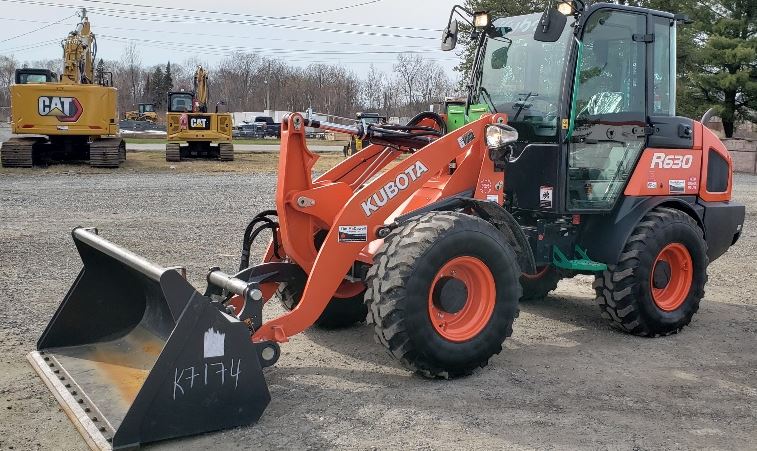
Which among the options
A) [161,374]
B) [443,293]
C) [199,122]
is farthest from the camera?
[199,122]

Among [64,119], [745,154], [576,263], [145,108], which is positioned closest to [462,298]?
[576,263]

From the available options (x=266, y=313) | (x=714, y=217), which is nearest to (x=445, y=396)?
(x=266, y=313)

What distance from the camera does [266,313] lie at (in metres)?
7.10

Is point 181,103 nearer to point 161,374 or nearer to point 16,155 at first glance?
point 16,155

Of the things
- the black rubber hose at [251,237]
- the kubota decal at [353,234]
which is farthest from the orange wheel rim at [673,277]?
the black rubber hose at [251,237]

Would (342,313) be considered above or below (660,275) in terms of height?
below

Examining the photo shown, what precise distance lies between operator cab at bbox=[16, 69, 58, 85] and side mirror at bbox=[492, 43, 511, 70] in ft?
72.1

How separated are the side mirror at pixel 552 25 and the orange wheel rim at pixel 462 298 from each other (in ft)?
5.83

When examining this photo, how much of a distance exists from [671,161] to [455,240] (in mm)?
2742

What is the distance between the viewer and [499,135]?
18.6 feet

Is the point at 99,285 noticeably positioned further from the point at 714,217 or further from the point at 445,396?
the point at 714,217

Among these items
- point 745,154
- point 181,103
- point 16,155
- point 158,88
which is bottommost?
point 16,155

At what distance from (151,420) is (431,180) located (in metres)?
2.82

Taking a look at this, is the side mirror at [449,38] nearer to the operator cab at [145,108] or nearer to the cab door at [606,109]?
the cab door at [606,109]
